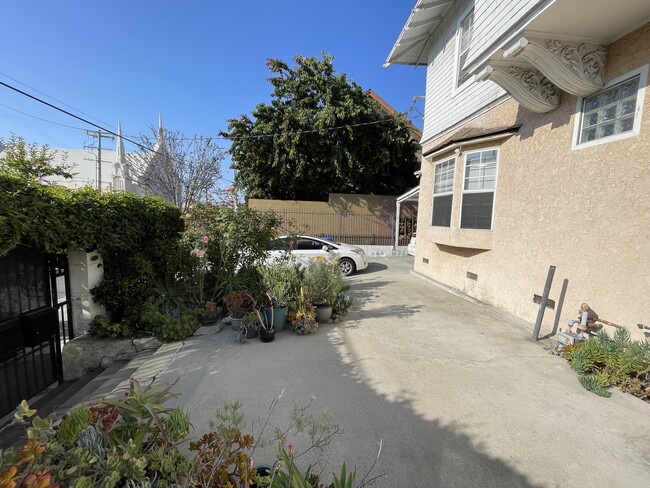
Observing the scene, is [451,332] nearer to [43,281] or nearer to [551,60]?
[551,60]

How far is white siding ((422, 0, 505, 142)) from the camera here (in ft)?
21.6

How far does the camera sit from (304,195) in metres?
18.5

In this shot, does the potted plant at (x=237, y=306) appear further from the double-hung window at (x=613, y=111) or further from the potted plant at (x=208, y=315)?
the double-hung window at (x=613, y=111)

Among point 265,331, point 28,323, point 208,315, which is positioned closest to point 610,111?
point 265,331

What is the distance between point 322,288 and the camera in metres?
5.13

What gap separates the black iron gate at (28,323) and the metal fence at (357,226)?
12.2m

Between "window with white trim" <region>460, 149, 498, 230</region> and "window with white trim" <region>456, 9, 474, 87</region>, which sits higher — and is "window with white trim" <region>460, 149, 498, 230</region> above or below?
below

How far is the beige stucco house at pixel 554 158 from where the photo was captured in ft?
11.7

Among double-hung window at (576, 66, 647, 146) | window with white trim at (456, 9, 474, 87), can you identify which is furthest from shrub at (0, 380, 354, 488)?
window with white trim at (456, 9, 474, 87)

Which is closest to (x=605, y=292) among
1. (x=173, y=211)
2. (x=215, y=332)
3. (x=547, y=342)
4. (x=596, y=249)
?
(x=596, y=249)

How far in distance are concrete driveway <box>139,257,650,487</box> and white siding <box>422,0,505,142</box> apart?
15.8 feet

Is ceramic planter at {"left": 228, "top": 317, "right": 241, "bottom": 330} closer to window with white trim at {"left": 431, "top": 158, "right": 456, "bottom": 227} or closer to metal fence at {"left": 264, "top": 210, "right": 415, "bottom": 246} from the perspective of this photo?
window with white trim at {"left": 431, "top": 158, "right": 456, "bottom": 227}

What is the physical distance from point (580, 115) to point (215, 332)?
6202 mm

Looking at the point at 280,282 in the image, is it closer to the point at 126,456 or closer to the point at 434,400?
the point at 434,400
